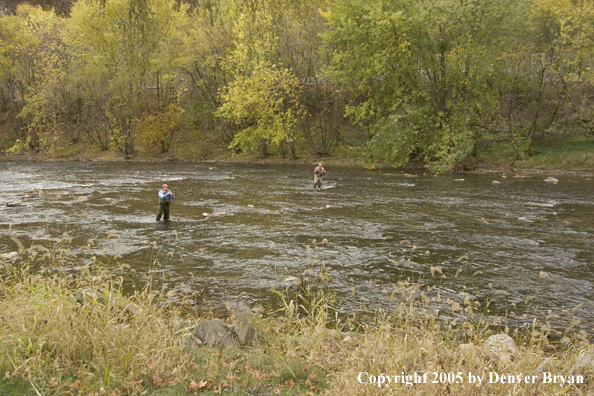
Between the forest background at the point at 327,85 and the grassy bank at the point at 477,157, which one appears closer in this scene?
the forest background at the point at 327,85

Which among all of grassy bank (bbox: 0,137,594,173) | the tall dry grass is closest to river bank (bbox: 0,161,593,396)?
the tall dry grass

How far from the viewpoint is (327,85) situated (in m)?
43.6

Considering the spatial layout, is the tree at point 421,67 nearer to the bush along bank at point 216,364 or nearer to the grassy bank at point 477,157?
the grassy bank at point 477,157

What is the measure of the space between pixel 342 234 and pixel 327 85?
2895cm

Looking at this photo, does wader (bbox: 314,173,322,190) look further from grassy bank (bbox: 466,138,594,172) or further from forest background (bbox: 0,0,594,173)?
grassy bank (bbox: 466,138,594,172)

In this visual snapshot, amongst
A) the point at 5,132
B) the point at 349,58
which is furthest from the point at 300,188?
the point at 5,132

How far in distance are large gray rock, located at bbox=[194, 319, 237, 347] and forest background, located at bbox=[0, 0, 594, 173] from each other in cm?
2515

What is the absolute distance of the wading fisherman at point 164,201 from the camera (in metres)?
18.6

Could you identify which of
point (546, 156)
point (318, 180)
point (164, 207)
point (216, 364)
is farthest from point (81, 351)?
point (546, 156)

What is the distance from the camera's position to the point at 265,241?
53.5 ft

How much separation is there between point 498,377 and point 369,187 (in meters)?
23.0

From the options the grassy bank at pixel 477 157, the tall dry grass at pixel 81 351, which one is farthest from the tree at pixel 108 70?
the tall dry grass at pixel 81 351

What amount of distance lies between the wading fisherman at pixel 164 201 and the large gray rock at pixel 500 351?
13502mm

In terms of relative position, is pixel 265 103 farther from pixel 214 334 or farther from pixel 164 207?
pixel 214 334
